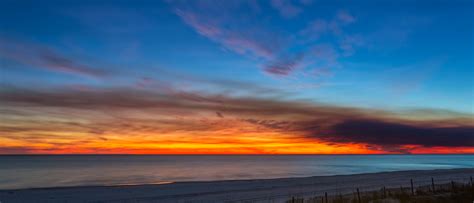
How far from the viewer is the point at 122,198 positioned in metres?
43.3

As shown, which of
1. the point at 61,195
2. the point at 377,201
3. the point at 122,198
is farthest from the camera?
the point at 61,195

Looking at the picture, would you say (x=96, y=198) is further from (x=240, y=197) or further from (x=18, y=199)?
(x=240, y=197)

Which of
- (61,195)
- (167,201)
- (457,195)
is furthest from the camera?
(61,195)

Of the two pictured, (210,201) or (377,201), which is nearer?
(377,201)

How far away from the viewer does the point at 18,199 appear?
4316 centimetres

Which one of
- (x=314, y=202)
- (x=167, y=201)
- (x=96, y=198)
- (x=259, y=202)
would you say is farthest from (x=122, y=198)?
(x=314, y=202)

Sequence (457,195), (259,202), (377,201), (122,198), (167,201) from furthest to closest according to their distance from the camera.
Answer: (122,198) → (167,201) → (259,202) → (457,195) → (377,201)

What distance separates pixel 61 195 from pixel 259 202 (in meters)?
26.0

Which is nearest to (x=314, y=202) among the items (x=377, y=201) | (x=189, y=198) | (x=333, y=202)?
(x=333, y=202)

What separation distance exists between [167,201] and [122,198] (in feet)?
20.9

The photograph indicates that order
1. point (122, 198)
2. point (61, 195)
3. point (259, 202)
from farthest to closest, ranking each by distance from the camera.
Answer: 1. point (61, 195)
2. point (122, 198)
3. point (259, 202)

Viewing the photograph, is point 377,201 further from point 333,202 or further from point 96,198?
point 96,198

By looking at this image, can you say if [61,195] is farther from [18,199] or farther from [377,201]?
[377,201]

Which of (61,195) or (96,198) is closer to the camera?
(96,198)
